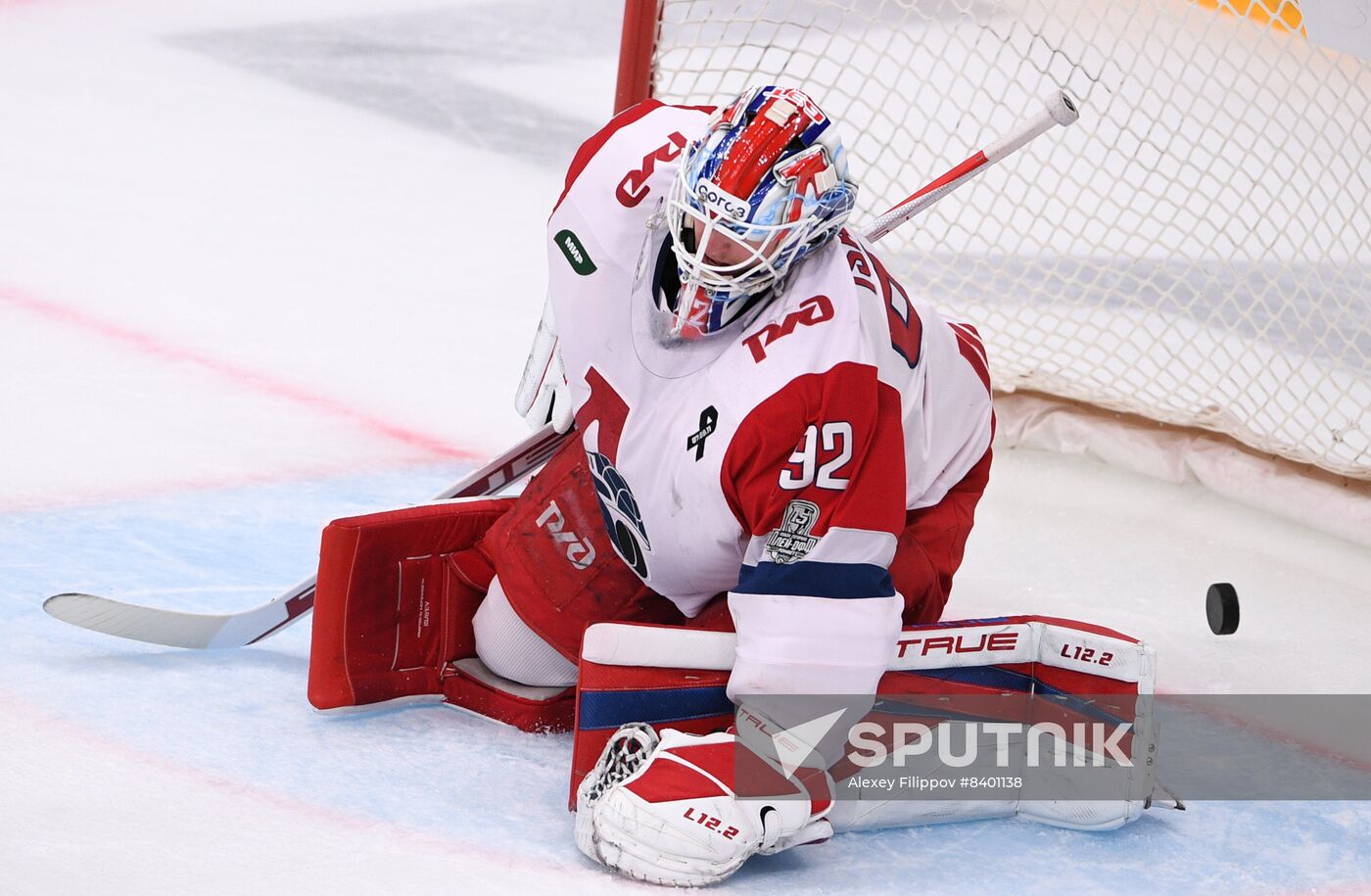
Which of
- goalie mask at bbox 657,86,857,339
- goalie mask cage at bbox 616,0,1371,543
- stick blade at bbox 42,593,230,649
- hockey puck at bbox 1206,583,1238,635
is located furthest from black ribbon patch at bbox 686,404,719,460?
goalie mask cage at bbox 616,0,1371,543

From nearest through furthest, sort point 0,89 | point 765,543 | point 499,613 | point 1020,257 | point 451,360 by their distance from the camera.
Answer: point 765,543 < point 499,613 < point 451,360 < point 1020,257 < point 0,89

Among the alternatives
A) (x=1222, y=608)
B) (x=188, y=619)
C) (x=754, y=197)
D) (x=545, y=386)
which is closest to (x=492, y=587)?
(x=545, y=386)

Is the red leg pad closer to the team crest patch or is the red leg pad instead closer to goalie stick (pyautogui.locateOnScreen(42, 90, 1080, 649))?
goalie stick (pyautogui.locateOnScreen(42, 90, 1080, 649))

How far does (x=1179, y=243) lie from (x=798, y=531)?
7.22ft

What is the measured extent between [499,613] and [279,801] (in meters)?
0.41

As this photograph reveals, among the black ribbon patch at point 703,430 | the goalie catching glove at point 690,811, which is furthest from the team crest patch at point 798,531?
the goalie catching glove at point 690,811

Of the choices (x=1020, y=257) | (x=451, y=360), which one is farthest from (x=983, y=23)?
(x=451, y=360)

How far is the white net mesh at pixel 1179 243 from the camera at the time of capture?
10.8ft

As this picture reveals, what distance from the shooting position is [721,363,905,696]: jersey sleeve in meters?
1.83

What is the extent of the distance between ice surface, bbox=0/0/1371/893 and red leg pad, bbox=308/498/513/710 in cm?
5

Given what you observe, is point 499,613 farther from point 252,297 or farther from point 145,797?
point 252,297

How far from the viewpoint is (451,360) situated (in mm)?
3641

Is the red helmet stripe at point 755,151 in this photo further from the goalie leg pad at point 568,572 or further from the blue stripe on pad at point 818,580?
the goalie leg pad at point 568,572

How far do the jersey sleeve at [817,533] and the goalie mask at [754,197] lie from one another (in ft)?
0.45
